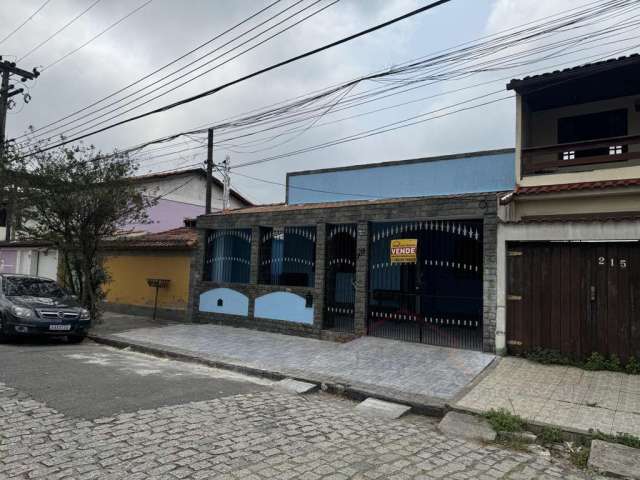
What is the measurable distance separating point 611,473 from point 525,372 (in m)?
3.07

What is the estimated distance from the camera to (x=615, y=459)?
4.34m

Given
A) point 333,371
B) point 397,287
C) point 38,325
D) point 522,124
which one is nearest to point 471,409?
point 333,371

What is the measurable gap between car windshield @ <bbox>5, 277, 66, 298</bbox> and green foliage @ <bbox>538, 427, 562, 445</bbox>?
10493 millimetres

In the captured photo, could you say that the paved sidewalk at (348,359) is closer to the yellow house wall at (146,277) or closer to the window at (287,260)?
the window at (287,260)

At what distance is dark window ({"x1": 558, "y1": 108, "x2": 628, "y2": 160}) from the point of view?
1111 cm

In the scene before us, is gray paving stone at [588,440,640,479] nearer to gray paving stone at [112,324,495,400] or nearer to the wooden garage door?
gray paving stone at [112,324,495,400]

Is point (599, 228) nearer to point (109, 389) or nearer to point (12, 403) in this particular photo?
point (109, 389)

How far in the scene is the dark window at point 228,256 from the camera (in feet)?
41.8

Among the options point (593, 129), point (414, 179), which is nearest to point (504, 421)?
point (593, 129)

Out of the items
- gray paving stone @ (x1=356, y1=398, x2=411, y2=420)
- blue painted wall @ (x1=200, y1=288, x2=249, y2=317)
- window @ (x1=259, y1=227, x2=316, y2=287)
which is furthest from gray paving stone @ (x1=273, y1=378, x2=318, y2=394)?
blue painted wall @ (x1=200, y1=288, x2=249, y2=317)

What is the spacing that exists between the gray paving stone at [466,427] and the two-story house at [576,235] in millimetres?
2920

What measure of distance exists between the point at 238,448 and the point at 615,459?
11.4ft

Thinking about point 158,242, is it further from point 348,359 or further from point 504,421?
point 504,421

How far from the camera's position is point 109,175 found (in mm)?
12031
